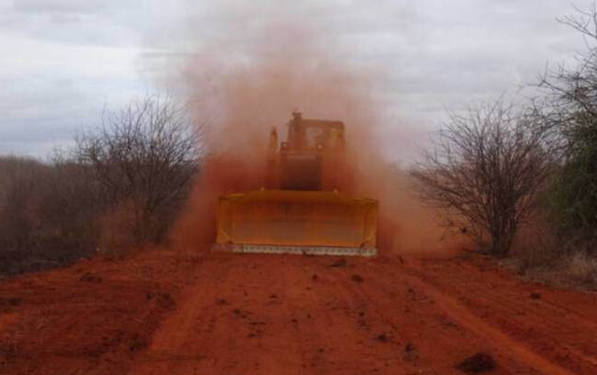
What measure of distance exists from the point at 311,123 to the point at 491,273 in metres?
8.21

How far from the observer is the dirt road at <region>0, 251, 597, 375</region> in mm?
8531

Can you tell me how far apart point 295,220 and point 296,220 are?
0.9 inches

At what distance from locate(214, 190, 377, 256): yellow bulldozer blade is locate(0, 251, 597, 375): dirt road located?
3618 mm

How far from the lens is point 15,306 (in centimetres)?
1167

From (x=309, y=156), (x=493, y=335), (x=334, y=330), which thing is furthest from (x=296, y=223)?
(x=493, y=335)

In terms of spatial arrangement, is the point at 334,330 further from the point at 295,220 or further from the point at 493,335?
the point at 295,220

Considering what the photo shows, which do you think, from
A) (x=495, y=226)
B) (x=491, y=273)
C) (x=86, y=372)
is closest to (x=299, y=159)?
(x=495, y=226)

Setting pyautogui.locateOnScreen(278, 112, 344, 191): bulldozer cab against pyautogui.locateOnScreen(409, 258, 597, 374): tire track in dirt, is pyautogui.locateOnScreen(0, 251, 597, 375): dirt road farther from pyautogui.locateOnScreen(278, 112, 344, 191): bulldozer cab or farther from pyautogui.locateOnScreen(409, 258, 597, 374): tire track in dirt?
pyautogui.locateOnScreen(278, 112, 344, 191): bulldozer cab

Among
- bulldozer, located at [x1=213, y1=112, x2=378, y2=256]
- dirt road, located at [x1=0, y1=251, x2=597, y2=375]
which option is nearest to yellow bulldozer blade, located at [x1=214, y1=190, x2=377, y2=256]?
bulldozer, located at [x1=213, y1=112, x2=378, y2=256]

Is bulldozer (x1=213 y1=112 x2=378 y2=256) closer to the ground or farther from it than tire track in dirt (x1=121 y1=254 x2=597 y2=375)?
farther from it

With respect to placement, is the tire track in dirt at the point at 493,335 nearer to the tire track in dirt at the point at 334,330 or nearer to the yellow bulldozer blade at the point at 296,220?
the tire track in dirt at the point at 334,330

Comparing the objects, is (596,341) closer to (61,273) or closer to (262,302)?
(262,302)

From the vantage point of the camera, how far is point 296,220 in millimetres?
20547

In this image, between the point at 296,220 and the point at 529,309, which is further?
the point at 296,220
